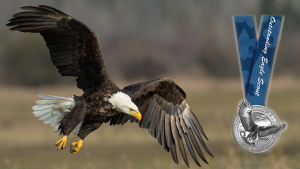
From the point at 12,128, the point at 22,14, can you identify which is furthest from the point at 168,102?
the point at 12,128

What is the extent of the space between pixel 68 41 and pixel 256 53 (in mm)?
3458

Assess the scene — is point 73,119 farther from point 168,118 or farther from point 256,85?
point 256,85

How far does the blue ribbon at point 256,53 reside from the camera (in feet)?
25.7

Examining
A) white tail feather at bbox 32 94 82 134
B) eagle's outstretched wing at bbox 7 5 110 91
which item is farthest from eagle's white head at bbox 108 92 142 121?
white tail feather at bbox 32 94 82 134

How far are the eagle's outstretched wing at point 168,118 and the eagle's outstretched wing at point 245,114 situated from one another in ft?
1.86

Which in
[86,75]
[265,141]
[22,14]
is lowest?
[265,141]

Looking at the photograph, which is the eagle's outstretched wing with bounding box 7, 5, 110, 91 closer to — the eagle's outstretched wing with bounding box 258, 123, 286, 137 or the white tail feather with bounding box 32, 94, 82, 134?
the white tail feather with bounding box 32, 94, 82, 134

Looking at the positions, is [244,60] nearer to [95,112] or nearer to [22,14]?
[95,112]

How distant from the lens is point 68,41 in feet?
19.2

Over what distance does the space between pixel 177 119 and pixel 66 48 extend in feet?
6.54

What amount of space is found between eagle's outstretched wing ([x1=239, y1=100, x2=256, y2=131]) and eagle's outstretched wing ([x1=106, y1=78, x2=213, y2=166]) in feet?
1.86

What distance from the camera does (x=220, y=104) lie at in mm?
14852

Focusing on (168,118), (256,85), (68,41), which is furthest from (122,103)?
(256,85)

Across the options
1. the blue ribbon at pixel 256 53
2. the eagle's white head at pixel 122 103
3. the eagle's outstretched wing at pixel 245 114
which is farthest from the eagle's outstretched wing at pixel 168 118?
the blue ribbon at pixel 256 53
